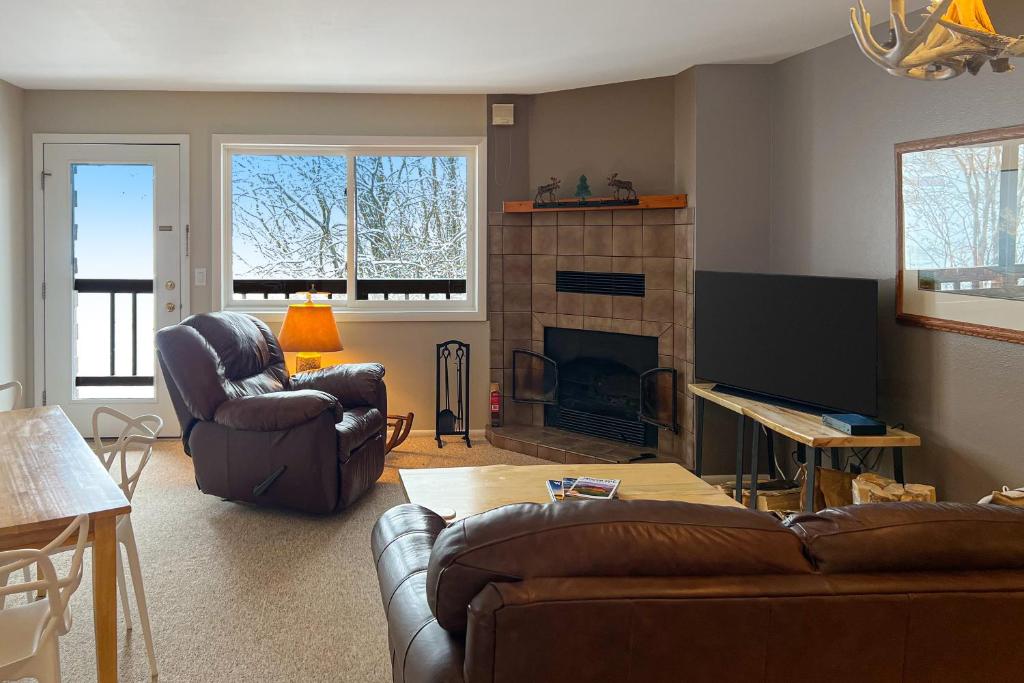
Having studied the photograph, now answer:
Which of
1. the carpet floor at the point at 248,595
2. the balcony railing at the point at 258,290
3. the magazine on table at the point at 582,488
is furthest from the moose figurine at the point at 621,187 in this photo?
the magazine on table at the point at 582,488

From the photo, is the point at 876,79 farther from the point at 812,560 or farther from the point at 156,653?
the point at 156,653

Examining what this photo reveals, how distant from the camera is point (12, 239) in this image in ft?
19.7

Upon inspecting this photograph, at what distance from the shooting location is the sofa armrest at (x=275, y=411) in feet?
14.4

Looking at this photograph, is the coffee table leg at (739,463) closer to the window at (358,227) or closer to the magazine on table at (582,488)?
the magazine on table at (582,488)

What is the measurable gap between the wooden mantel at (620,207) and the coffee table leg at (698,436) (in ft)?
3.87

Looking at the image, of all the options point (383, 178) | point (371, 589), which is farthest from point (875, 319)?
point (383, 178)

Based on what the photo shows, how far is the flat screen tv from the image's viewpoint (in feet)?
13.5

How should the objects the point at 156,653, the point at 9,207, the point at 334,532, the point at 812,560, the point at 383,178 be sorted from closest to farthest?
1. the point at 812,560
2. the point at 156,653
3. the point at 334,532
4. the point at 9,207
5. the point at 383,178

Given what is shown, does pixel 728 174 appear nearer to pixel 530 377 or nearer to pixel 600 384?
pixel 600 384

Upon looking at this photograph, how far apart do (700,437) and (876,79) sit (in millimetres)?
2073

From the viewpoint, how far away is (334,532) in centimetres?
431

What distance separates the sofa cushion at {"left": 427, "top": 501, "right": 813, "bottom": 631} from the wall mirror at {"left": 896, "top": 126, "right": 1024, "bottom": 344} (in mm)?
2388

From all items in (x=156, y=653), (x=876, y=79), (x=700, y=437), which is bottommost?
(x=156, y=653)

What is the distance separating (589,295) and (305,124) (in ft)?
7.40
